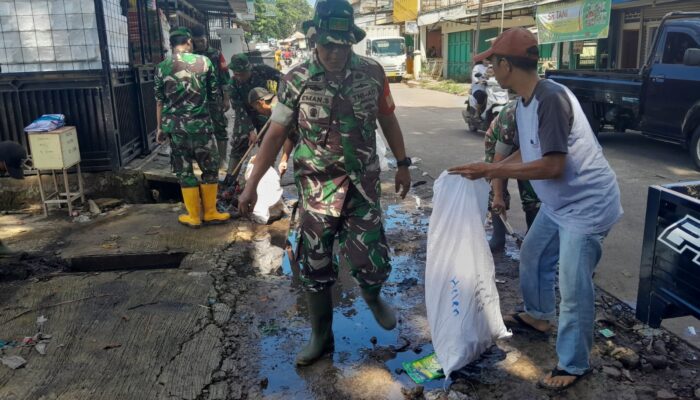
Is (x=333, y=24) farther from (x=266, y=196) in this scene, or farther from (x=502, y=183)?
(x=266, y=196)

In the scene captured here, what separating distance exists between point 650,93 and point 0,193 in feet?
29.0

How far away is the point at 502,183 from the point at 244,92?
3509mm

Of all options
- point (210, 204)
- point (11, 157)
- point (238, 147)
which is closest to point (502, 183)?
point (210, 204)

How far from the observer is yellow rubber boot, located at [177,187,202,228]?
543 centimetres

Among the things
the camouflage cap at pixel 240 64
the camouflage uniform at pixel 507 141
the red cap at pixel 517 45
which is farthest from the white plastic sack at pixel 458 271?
the camouflage cap at pixel 240 64

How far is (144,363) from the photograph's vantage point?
304 cm

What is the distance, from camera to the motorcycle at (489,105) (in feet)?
32.9

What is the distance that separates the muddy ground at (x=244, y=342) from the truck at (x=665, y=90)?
5000 millimetres

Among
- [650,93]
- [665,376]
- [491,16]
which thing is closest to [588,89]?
[650,93]

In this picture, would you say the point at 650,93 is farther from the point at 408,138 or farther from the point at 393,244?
the point at 393,244

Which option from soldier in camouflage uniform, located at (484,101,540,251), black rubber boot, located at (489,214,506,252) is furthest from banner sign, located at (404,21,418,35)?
black rubber boot, located at (489,214,506,252)

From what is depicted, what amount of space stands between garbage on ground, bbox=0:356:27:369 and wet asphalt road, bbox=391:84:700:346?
373 centimetres

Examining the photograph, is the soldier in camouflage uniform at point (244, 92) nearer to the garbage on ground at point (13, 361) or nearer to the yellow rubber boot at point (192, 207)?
the yellow rubber boot at point (192, 207)

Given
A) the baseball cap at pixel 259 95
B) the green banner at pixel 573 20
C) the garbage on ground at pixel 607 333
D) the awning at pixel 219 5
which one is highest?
the awning at pixel 219 5
